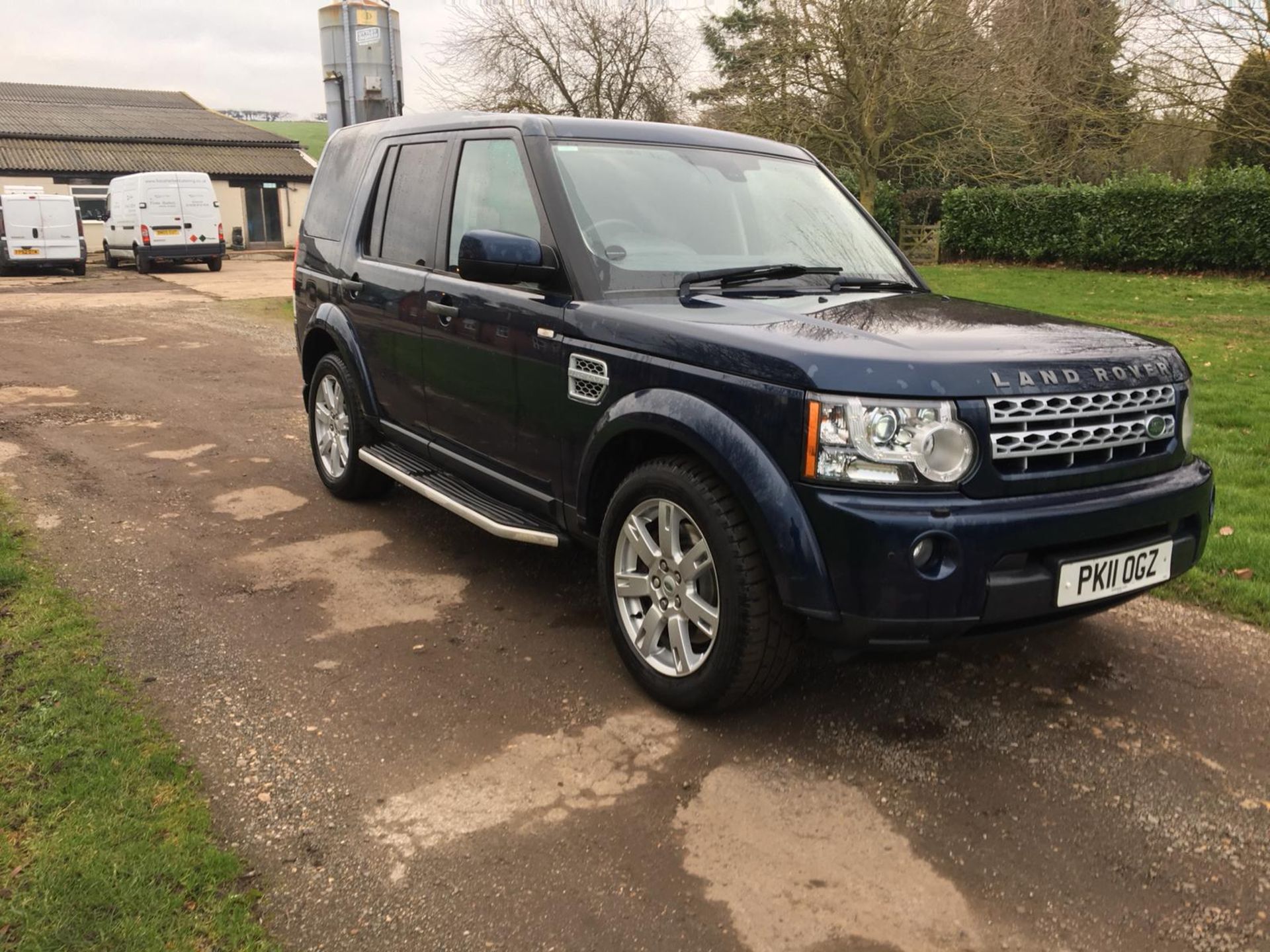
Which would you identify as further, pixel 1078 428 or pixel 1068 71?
pixel 1068 71

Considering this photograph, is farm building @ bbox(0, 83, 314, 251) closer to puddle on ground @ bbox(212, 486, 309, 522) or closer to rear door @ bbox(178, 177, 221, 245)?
A: rear door @ bbox(178, 177, 221, 245)

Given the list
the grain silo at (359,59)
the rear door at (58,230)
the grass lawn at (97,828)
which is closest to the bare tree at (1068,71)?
the grain silo at (359,59)

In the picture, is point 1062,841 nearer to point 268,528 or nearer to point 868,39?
point 268,528

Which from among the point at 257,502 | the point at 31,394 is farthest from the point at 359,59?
the point at 257,502

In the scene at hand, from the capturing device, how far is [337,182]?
5.88 m

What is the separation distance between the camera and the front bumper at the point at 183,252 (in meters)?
26.3

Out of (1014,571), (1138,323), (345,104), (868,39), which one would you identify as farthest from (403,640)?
(868,39)

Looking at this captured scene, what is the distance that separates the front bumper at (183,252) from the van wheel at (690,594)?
26044 millimetres

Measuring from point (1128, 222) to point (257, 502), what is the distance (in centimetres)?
2086

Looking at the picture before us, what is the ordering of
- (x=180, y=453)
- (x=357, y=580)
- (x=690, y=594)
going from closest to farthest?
1. (x=690, y=594)
2. (x=357, y=580)
3. (x=180, y=453)

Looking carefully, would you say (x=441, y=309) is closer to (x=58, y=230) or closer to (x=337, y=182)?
(x=337, y=182)

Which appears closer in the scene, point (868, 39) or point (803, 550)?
point (803, 550)

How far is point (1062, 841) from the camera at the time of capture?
9.43ft

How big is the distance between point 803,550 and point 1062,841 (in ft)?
3.48
